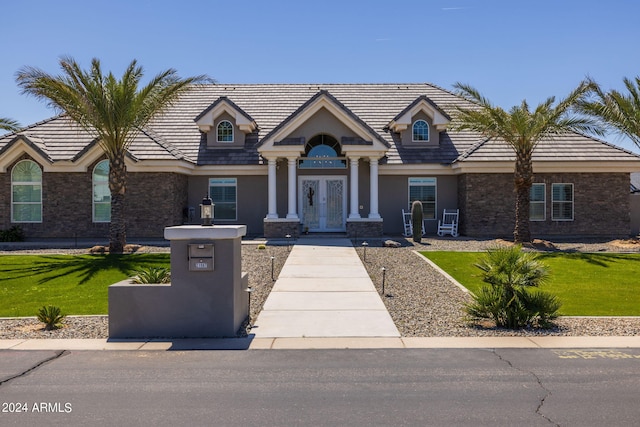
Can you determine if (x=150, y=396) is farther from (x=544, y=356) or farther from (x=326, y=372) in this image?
(x=544, y=356)

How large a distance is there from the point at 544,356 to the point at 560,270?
26.2 feet

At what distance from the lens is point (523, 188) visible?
19.4 meters

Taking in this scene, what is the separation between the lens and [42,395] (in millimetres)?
5805

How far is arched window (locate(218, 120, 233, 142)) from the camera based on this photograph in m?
24.4

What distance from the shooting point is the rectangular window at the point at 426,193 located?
23.9 meters

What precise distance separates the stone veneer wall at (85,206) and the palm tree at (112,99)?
352cm

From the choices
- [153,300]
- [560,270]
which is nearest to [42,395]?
[153,300]

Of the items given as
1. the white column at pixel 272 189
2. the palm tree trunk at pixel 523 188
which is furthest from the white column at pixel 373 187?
the palm tree trunk at pixel 523 188

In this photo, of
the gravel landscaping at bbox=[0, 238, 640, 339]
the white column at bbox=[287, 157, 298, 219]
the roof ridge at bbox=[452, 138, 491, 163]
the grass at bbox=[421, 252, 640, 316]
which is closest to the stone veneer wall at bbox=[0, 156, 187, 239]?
the gravel landscaping at bbox=[0, 238, 640, 339]

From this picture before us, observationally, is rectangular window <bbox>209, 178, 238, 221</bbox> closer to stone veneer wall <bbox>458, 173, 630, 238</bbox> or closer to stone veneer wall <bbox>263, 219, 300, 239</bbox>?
stone veneer wall <bbox>263, 219, 300, 239</bbox>

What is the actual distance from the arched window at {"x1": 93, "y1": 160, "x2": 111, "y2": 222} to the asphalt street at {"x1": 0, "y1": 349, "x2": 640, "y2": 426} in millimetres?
15529

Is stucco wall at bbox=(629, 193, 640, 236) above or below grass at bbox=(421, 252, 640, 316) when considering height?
above

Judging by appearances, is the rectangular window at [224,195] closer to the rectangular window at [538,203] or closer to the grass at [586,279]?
the grass at [586,279]

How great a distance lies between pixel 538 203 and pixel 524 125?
5.82 meters
